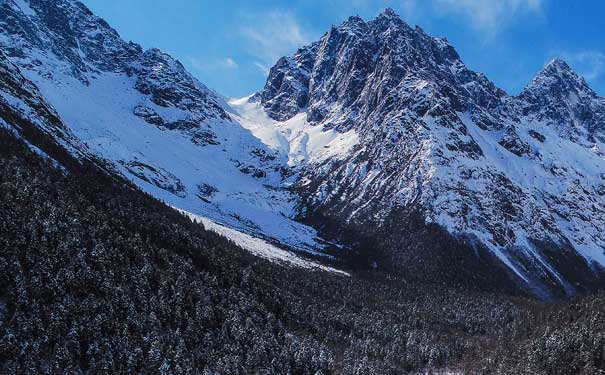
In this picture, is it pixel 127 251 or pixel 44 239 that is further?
pixel 127 251

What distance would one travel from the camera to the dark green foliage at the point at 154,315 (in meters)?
110

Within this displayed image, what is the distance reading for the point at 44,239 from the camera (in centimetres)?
12800

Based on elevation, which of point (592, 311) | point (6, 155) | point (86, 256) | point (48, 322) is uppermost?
point (592, 311)

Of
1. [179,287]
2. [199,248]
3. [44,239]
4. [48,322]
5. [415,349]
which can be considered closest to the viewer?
[48,322]

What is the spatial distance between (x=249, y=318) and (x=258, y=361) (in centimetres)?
2003

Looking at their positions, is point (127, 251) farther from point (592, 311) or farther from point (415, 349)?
point (592, 311)

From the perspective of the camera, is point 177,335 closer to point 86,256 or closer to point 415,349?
point 86,256

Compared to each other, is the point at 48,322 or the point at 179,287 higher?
the point at 179,287

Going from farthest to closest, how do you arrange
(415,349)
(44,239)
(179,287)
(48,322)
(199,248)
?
(199,248) < (415,349) < (179,287) < (44,239) < (48,322)

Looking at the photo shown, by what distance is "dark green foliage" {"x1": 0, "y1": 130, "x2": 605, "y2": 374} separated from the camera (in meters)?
110

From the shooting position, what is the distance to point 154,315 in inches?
5118

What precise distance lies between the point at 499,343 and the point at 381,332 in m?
45.1

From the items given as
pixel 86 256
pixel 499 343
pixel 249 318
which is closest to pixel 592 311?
pixel 499 343

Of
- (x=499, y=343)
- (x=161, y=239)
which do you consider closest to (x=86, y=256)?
(x=161, y=239)
